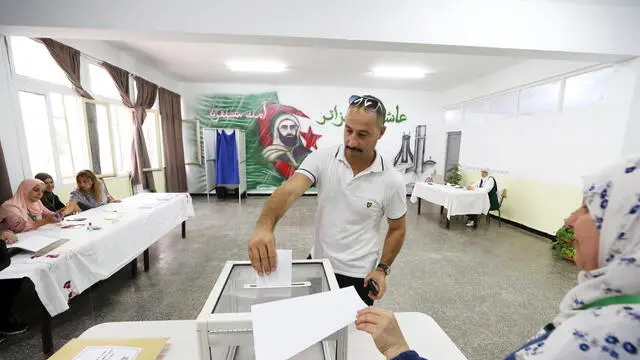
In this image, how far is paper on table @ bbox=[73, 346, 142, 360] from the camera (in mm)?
761

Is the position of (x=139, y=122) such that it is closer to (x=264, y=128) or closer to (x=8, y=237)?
(x=264, y=128)

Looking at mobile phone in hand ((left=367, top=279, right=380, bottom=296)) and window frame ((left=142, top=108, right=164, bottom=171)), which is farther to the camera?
window frame ((left=142, top=108, right=164, bottom=171))

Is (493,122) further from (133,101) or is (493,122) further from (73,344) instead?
(133,101)

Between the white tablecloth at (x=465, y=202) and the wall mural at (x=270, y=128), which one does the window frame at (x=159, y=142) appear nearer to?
the wall mural at (x=270, y=128)

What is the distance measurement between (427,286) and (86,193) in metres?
3.87

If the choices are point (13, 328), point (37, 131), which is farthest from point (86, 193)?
point (13, 328)

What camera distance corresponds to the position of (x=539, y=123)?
4.27m

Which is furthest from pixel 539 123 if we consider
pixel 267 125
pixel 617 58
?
pixel 267 125

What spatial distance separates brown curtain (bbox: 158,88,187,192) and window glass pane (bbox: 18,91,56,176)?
2.44 m

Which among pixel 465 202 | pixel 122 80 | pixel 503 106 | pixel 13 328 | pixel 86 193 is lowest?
pixel 13 328

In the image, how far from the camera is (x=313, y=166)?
3.77ft

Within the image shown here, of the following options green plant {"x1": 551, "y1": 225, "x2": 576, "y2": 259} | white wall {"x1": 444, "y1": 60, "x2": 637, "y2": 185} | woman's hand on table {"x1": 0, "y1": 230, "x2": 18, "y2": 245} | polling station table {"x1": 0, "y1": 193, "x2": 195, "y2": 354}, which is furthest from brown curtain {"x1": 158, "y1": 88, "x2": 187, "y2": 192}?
green plant {"x1": 551, "y1": 225, "x2": 576, "y2": 259}

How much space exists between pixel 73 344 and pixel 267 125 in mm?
6318

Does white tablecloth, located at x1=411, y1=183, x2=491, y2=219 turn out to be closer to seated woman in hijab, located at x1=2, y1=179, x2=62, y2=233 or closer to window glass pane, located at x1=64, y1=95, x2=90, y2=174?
seated woman in hijab, located at x1=2, y1=179, x2=62, y2=233
